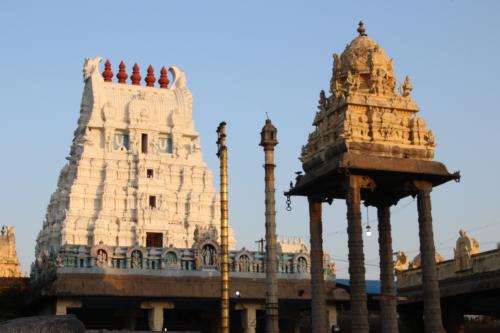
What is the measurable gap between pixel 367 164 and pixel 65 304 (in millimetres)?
25791

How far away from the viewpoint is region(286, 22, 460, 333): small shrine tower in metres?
29.9

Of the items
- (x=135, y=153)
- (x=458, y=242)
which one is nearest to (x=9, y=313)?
(x=135, y=153)

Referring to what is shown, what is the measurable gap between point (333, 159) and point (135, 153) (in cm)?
3800

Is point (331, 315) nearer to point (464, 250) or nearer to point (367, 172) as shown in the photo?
point (464, 250)

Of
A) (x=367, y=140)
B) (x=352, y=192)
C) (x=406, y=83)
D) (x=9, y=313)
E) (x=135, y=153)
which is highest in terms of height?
(x=135, y=153)

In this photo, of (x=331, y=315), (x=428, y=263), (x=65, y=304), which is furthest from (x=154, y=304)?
(x=428, y=263)

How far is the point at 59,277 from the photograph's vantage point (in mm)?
47594

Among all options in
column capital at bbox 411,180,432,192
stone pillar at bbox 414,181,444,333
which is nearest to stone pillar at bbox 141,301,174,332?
stone pillar at bbox 414,181,444,333

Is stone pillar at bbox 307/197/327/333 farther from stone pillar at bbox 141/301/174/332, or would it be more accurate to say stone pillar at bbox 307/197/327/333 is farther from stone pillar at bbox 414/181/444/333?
stone pillar at bbox 141/301/174/332

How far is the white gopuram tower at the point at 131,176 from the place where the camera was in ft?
204

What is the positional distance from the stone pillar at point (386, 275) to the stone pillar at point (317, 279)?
250 cm

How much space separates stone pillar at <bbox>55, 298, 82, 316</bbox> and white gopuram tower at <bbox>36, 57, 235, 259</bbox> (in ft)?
40.0

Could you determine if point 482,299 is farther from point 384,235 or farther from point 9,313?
point 9,313

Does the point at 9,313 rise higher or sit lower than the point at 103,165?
lower
